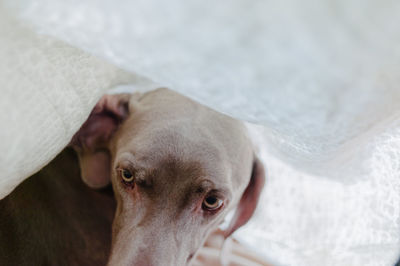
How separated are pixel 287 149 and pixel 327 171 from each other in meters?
0.20

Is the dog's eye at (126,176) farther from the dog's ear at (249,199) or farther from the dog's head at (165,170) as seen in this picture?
the dog's ear at (249,199)

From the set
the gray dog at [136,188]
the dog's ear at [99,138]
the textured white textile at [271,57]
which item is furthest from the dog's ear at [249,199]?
the dog's ear at [99,138]

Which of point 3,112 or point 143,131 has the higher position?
point 3,112

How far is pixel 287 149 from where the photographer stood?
4.14 feet

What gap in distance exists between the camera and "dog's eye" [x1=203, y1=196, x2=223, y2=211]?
1.42 m

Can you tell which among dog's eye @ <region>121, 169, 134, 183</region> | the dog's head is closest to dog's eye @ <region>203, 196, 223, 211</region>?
the dog's head

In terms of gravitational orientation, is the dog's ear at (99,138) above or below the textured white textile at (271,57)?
below

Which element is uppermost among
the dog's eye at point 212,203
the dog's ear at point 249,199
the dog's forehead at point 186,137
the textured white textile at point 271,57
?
the textured white textile at point 271,57

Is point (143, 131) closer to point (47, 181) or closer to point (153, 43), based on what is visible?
point (47, 181)

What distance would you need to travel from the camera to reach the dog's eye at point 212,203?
1.42 m

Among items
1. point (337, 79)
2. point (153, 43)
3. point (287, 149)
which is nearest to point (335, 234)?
point (287, 149)

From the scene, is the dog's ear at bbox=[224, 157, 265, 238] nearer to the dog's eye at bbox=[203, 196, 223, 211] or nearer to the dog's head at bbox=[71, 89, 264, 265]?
the dog's head at bbox=[71, 89, 264, 265]

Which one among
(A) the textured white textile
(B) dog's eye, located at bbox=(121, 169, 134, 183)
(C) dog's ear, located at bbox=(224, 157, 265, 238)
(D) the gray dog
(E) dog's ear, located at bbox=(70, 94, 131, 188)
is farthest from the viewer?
(C) dog's ear, located at bbox=(224, 157, 265, 238)

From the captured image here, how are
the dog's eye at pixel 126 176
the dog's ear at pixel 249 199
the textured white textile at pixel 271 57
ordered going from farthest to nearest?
the dog's ear at pixel 249 199, the dog's eye at pixel 126 176, the textured white textile at pixel 271 57
